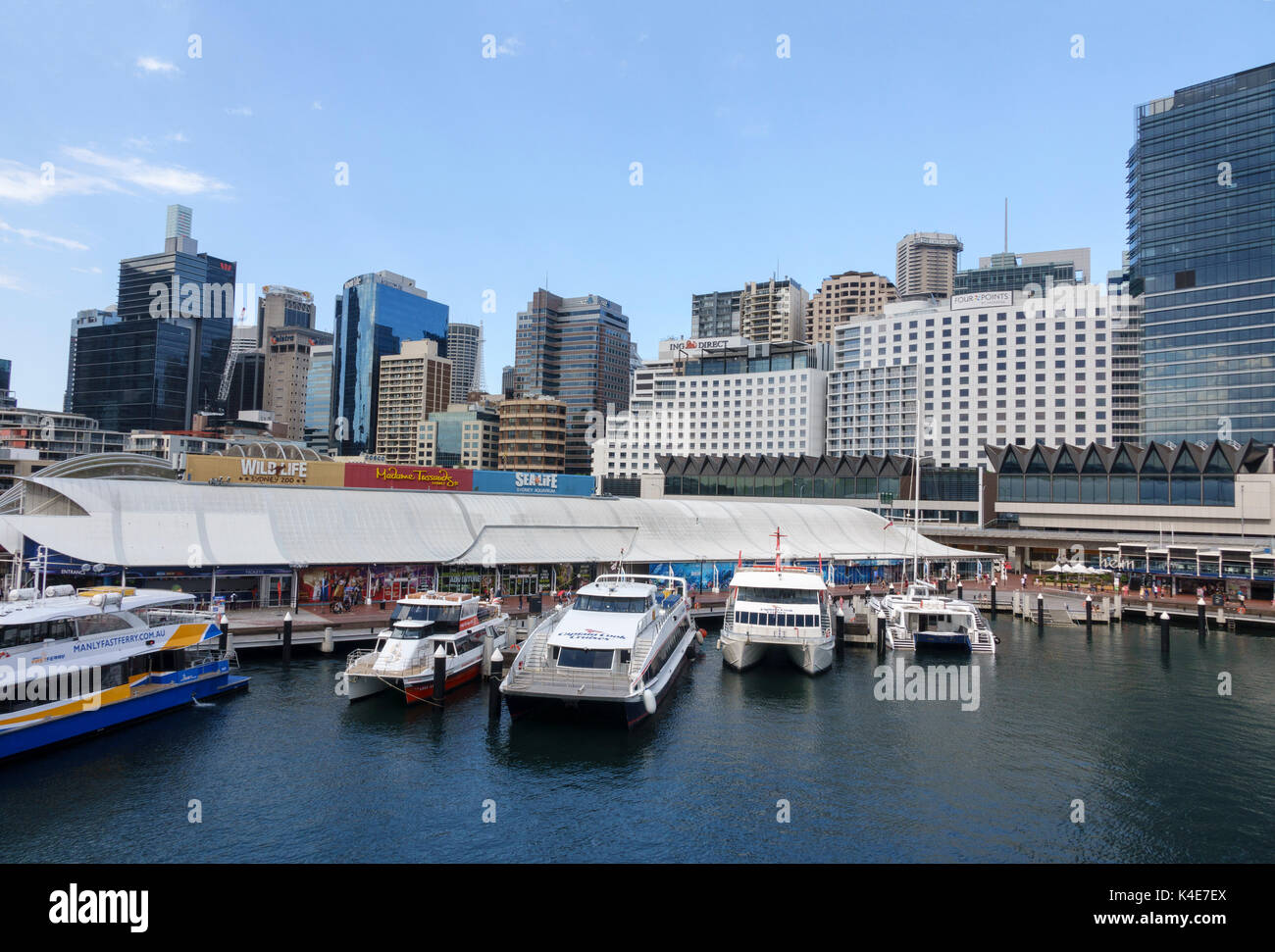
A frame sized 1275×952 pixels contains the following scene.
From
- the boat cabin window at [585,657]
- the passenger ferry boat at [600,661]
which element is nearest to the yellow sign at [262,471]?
the passenger ferry boat at [600,661]

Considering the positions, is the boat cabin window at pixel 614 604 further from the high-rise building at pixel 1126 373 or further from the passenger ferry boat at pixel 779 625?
the high-rise building at pixel 1126 373

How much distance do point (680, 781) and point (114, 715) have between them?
23235 millimetres

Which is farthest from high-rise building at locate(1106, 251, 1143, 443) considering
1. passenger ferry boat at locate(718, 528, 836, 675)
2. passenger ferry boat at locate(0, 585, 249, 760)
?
passenger ferry boat at locate(0, 585, 249, 760)

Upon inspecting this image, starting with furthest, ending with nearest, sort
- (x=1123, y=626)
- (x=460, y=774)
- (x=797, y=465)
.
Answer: (x=797, y=465), (x=1123, y=626), (x=460, y=774)

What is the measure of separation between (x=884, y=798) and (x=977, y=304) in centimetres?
15636

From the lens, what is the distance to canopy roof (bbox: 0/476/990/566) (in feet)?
161

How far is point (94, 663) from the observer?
105 feet

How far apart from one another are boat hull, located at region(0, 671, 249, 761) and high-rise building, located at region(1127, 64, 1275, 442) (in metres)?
172

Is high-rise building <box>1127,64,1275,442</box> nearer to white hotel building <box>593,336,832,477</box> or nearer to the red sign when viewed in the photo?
white hotel building <box>593,336,832,477</box>

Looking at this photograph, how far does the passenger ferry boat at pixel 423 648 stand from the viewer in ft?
123

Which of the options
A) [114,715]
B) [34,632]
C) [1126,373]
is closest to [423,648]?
[114,715]
